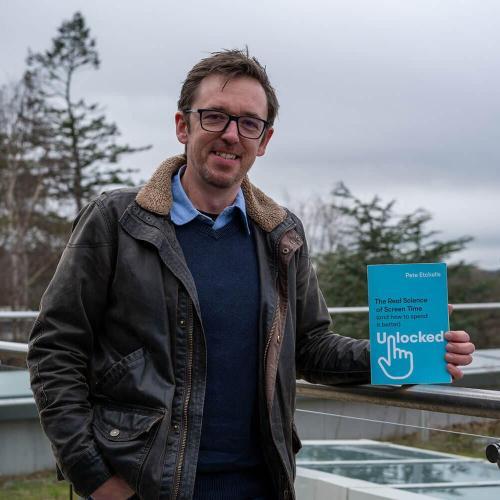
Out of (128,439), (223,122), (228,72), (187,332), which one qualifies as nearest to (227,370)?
(187,332)

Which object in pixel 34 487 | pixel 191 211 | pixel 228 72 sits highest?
pixel 228 72

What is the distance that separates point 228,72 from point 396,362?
2.82 feet

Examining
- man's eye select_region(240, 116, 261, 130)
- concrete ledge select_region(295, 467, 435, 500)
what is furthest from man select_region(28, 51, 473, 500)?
concrete ledge select_region(295, 467, 435, 500)

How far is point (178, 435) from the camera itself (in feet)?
7.06

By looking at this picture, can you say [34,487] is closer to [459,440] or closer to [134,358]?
[134,358]

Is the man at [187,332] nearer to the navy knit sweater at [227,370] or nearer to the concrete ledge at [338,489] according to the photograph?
the navy knit sweater at [227,370]

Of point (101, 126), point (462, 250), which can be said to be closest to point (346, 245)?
point (462, 250)

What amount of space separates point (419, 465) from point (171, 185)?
3.80 ft

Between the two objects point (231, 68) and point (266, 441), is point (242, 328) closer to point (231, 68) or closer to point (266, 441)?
point (266, 441)

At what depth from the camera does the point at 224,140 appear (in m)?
2.36

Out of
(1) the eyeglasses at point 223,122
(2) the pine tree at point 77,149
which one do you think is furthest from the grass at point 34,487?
(2) the pine tree at point 77,149

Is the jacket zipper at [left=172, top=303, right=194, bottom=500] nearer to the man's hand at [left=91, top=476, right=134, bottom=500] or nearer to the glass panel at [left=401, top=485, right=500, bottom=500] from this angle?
the man's hand at [left=91, top=476, right=134, bottom=500]

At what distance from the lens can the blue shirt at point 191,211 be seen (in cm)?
234

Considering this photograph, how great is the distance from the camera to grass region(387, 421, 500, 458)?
222cm
